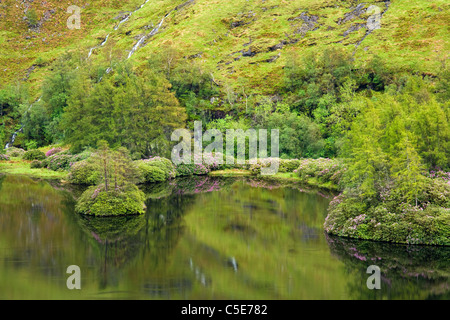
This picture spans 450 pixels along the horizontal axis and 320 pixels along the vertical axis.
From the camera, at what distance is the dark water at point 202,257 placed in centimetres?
1766

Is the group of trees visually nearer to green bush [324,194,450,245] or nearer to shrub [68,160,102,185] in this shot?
green bush [324,194,450,245]

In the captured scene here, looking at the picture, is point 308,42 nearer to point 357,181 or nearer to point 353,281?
point 357,181

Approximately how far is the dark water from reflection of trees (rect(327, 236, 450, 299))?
0.05m

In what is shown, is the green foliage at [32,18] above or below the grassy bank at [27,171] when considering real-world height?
above

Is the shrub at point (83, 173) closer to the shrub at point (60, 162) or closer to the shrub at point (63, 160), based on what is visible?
the shrub at point (63, 160)

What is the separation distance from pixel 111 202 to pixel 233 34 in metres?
98.7

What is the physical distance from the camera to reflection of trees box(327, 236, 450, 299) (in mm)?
17828

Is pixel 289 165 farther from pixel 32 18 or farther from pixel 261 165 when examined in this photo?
pixel 32 18

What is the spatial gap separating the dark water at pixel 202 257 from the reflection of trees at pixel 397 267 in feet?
0.17

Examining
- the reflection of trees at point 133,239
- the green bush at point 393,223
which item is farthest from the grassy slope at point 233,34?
the reflection of trees at point 133,239

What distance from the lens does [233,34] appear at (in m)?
121

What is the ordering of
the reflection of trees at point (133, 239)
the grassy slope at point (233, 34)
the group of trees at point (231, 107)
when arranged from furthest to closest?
the grassy slope at point (233, 34)
the group of trees at point (231, 107)
the reflection of trees at point (133, 239)

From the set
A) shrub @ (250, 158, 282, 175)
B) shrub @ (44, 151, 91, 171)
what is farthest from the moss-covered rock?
shrub @ (44, 151, 91, 171)

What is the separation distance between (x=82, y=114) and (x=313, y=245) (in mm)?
52218
